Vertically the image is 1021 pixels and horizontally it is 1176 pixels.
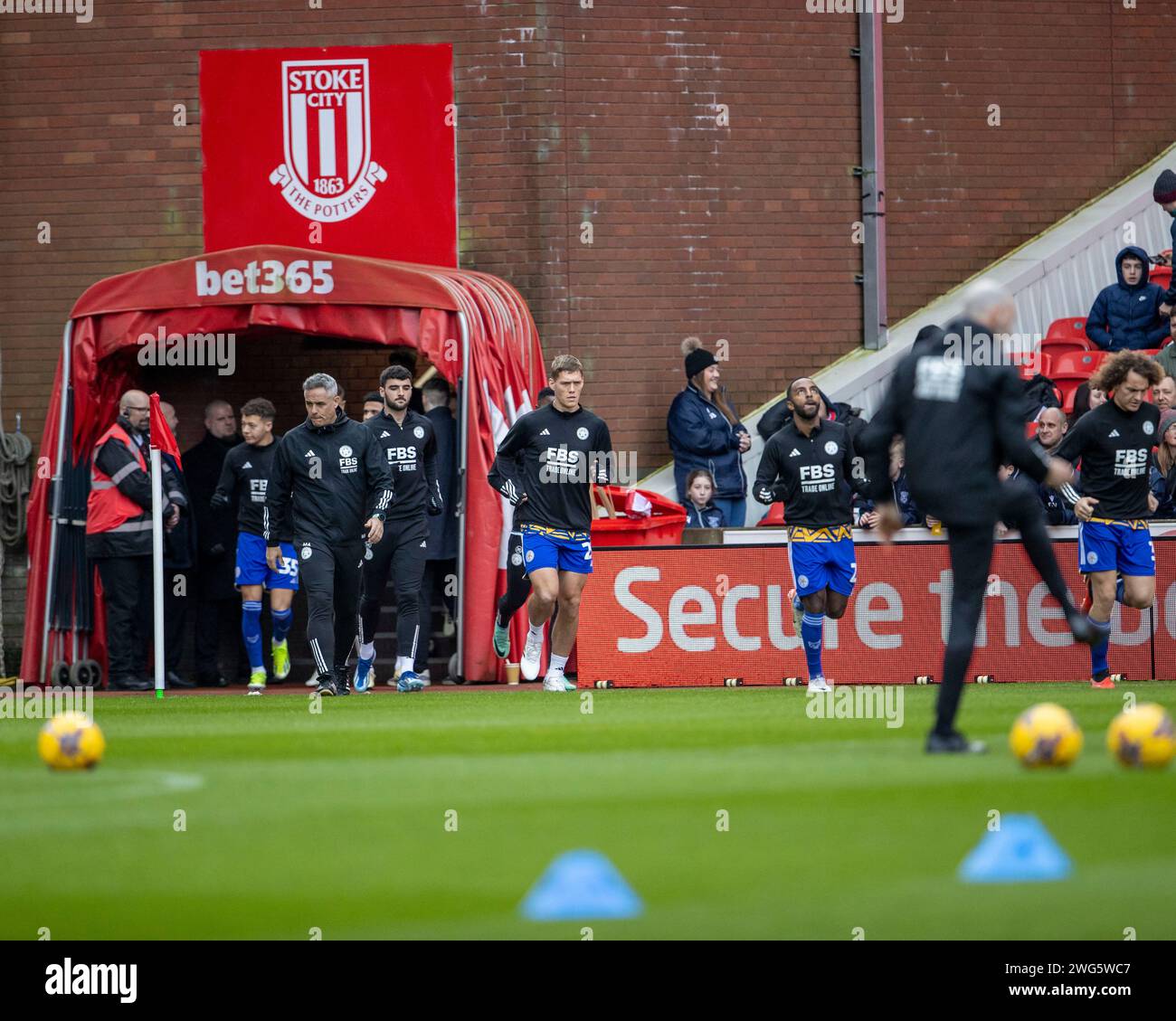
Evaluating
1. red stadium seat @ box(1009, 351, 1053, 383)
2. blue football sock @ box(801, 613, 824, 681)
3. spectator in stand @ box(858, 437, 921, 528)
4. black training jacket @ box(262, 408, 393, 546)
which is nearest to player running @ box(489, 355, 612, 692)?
black training jacket @ box(262, 408, 393, 546)

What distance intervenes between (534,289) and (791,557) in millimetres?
5890

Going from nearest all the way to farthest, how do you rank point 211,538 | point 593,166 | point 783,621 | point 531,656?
point 531,656
point 783,621
point 211,538
point 593,166

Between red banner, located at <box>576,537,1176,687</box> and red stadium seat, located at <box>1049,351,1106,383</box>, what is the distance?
4.23 meters

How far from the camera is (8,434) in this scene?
20.8 m

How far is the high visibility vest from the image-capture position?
17562 millimetres

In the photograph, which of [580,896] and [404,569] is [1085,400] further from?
[580,896]

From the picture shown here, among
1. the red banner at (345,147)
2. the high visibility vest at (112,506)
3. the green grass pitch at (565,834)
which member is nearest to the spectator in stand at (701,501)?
the red banner at (345,147)

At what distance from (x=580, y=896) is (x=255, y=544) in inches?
508

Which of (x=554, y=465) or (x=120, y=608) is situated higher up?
(x=554, y=465)

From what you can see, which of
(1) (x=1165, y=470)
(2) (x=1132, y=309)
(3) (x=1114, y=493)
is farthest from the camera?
(2) (x=1132, y=309)

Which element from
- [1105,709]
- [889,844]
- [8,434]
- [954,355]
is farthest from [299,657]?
[889,844]

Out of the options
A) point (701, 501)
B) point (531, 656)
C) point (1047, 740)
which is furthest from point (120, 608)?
point (1047, 740)

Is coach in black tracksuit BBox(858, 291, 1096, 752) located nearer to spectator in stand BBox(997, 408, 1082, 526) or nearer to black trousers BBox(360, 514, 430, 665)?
spectator in stand BBox(997, 408, 1082, 526)

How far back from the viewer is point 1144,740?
8.27 m
